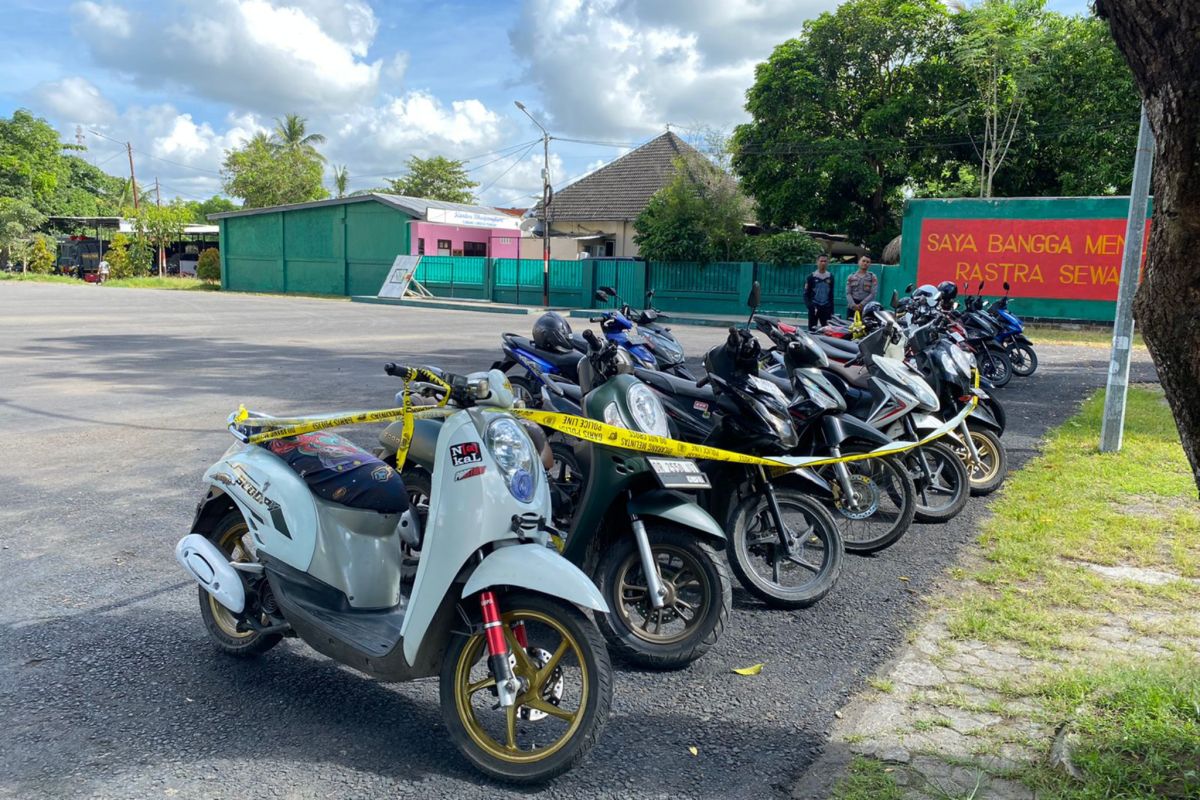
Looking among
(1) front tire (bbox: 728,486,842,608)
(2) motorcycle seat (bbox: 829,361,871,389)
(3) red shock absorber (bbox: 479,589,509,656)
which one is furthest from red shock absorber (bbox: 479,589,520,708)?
(2) motorcycle seat (bbox: 829,361,871,389)

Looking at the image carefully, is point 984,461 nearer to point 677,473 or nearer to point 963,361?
point 963,361

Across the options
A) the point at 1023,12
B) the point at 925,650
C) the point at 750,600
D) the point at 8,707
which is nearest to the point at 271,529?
the point at 8,707

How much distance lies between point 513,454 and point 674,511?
921 millimetres

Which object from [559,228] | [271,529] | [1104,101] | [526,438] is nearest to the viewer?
[526,438]

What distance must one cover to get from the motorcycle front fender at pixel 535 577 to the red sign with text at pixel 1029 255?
22.0 meters

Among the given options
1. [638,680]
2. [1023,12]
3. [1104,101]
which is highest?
[1023,12]

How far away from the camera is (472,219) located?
38844mm

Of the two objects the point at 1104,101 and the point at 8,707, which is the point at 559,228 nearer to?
the point at 1104,101

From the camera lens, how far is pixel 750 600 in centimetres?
464

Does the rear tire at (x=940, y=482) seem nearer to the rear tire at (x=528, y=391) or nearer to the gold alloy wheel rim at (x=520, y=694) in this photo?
the rear tire at (x=528, y=391)

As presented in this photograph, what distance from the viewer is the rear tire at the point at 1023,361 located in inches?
531

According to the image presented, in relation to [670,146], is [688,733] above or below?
below

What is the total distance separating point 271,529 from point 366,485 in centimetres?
39

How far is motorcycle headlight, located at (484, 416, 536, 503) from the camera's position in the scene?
120 inches
